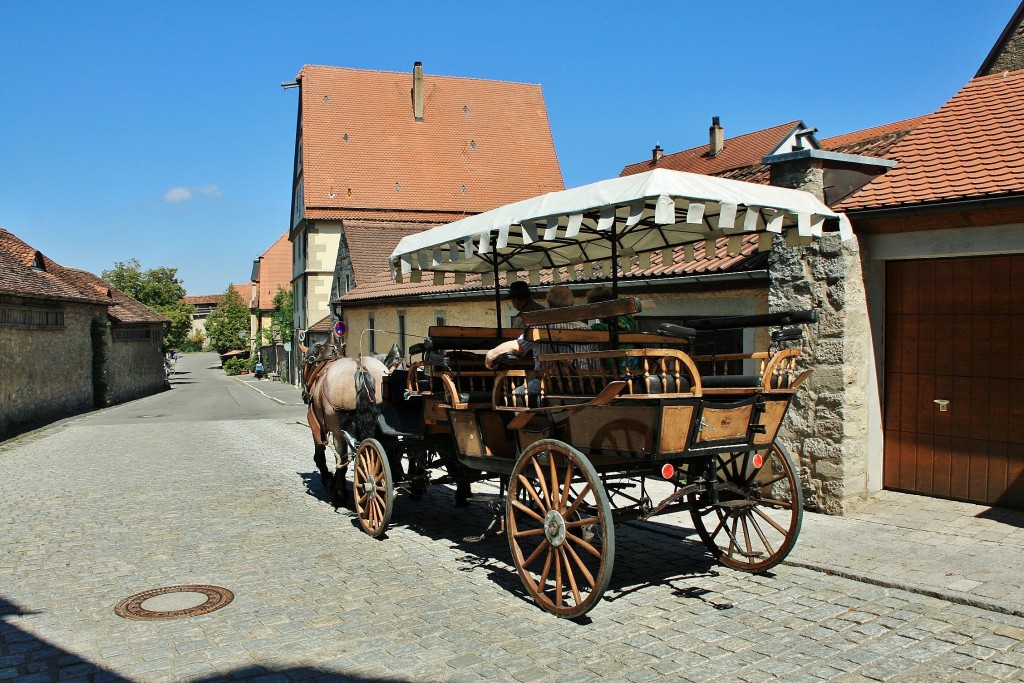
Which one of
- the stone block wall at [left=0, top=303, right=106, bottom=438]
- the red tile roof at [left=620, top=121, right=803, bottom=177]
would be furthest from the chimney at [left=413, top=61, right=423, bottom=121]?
the stone block wall at [left=0, top=303, right=106, bottom=438]

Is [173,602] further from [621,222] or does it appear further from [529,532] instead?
[621,222]

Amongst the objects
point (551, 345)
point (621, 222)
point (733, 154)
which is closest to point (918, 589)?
point (551, 345)

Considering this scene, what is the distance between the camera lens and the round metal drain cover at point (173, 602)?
548cm

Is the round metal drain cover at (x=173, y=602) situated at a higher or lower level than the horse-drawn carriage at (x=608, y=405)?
lower

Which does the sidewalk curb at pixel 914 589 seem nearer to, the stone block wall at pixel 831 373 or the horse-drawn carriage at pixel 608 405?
the horse-drawn carriage at pixel 608 405

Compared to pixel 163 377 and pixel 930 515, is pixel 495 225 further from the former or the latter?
pixel 163 377

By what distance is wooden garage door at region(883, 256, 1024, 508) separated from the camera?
24.5 feet

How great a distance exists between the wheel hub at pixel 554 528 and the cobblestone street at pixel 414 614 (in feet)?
1.66

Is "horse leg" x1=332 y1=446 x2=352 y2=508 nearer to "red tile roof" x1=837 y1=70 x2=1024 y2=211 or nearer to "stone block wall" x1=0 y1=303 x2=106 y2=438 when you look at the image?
"red tile roof" x1=837 y1=70 x2=1024 y2=211

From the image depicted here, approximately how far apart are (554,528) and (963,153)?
563 cm

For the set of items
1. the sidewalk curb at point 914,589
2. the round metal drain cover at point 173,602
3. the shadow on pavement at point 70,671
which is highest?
the sidewalk curb at point 914,589

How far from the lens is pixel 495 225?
618cm

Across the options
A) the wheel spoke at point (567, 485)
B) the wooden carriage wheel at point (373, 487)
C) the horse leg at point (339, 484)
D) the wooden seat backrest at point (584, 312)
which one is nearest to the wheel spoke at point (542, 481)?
the wheel spoke at point (567, 485)

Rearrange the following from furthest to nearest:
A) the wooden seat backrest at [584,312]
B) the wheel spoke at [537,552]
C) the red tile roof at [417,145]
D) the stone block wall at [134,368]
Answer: the red tile roof at [417,145] → the stone block wall at [134,368] → the wheel spoke at [537,552] → the wooden seat backrest at [584,312]
